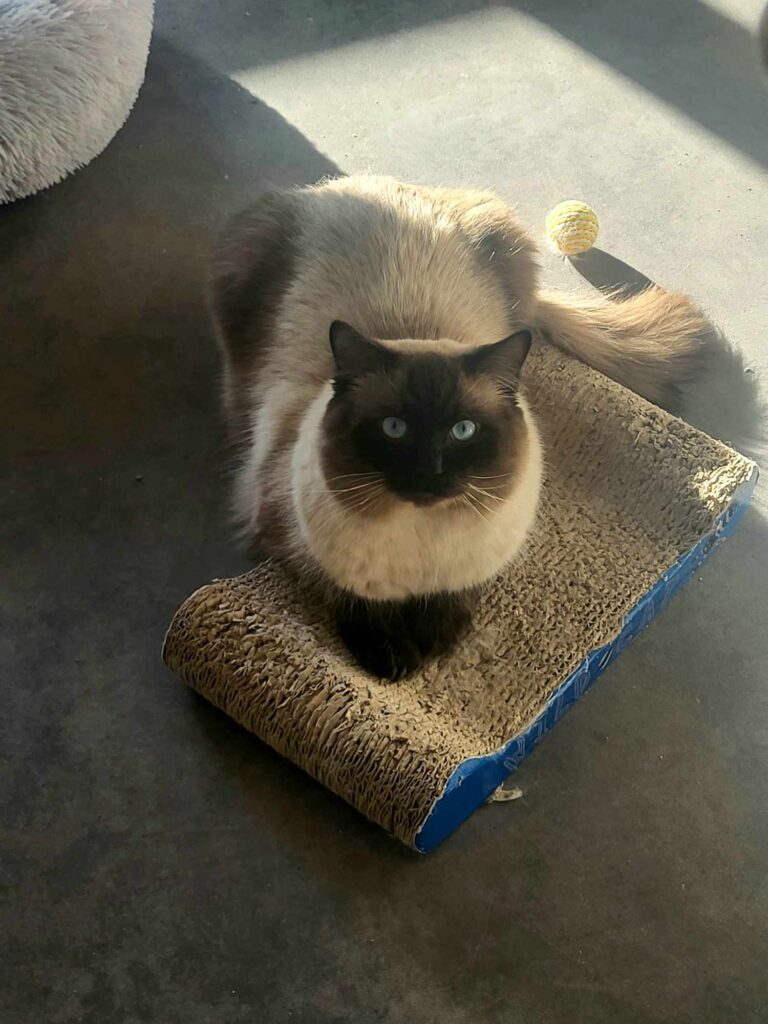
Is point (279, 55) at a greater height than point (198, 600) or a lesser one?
greater

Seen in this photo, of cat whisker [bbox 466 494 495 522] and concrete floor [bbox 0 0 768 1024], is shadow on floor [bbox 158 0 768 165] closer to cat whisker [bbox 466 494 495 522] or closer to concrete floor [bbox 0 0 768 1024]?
concrete floor [bbox 0 0 768 1024]

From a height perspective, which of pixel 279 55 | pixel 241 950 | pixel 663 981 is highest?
pixel 279 55

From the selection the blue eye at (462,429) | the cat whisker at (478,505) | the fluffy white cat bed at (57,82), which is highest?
the blue eye at (462,429)

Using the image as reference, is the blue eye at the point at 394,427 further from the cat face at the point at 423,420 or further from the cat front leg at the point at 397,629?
the cat front leg at the point at 397,629

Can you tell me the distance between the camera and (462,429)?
3.92ft

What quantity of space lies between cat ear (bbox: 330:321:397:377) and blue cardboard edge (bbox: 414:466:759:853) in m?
0.53

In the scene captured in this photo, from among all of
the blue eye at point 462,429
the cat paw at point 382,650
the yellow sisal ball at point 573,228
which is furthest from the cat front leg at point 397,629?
the yellow sisal ball at point 573,228

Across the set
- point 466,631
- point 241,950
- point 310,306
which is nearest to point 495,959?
point 241,950

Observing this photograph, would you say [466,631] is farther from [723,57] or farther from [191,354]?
[723,57]

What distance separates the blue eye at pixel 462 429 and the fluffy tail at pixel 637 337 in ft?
2.14

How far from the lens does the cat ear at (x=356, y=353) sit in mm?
1172

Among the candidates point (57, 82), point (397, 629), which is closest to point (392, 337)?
point (397, 629)

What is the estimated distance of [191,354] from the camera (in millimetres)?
1968

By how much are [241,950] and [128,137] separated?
193 cm
